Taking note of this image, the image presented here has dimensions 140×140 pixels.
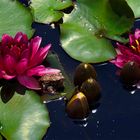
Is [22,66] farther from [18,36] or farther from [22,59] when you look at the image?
[18,36]

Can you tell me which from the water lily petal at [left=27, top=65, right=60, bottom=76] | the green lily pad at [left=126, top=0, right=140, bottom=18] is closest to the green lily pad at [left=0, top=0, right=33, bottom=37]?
the water lily petal at [left=27, top=65, right=60, bottom=76]

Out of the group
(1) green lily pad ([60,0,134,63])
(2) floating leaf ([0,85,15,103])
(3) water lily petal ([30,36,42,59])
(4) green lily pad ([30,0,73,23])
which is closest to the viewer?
(2) floating leaf ([0,85,15,103])

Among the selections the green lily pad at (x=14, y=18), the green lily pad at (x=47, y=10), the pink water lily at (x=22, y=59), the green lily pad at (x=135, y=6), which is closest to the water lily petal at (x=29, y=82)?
the pink water lily at (x=22, y=59)

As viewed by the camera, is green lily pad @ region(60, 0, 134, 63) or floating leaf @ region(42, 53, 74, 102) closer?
floating leaf @ region(42, 53, 74, 102)

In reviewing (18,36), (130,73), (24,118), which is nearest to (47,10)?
(18,36)

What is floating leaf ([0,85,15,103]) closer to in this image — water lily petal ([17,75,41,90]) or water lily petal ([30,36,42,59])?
water lily petal ([17,75,41,90])

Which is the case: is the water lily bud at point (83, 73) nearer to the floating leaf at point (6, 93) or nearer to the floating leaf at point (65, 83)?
the floating leaf at point (65, 83)
